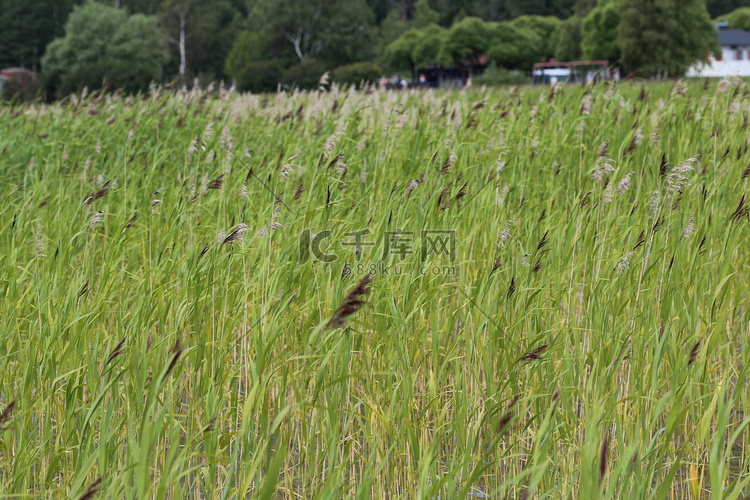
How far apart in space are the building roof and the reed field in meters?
82.0

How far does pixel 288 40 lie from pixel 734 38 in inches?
1887

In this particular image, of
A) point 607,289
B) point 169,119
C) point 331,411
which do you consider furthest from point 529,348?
point 169,119

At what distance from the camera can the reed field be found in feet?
8.20

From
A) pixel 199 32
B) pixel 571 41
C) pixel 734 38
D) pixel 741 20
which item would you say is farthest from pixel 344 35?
pixel 741 20

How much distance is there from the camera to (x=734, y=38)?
77188mm

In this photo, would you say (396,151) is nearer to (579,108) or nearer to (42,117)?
(579,108)

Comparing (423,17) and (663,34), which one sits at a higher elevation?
(423,17)

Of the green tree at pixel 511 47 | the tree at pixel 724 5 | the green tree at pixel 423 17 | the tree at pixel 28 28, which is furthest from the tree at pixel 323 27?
the tree at pixel 724 5

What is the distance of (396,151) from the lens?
6.26 m

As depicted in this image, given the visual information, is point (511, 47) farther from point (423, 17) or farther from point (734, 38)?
point (423, 17)

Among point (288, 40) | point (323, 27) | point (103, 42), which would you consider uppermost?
point (323, 27)

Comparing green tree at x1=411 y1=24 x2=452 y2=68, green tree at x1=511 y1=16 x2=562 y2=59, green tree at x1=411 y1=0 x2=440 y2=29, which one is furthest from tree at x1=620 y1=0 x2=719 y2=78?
green tree at x1=411 y1=0 x2=440 y2=29

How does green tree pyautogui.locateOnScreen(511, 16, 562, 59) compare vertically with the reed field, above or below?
above

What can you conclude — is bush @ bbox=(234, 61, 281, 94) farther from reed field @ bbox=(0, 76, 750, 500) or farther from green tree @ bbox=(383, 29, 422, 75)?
reed field @ bbox=(0, 76, 750, 500)
